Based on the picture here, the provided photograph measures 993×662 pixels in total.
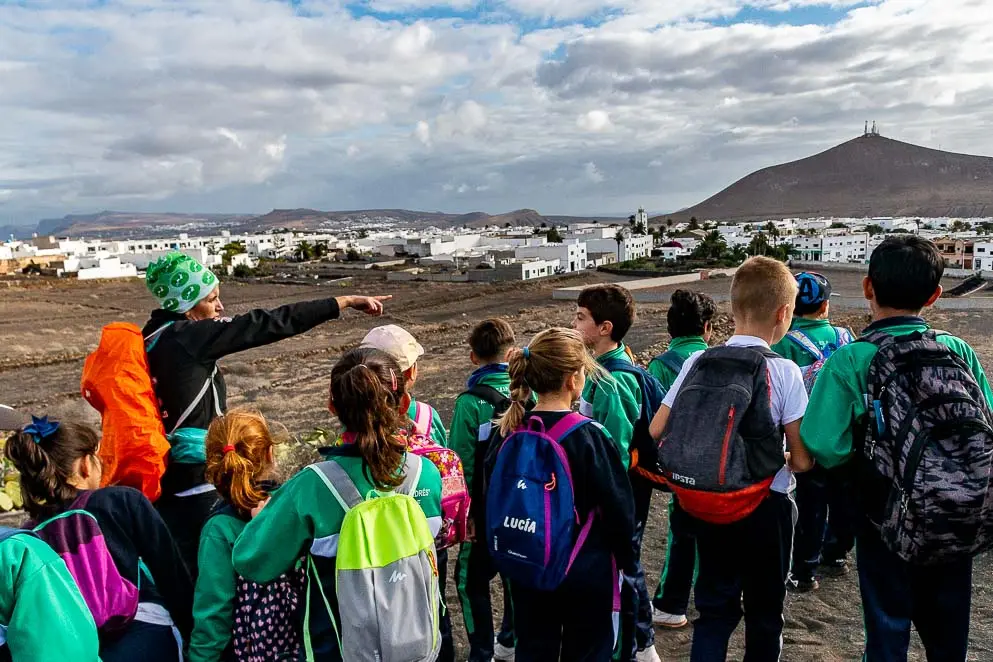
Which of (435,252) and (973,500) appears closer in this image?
(973,500)

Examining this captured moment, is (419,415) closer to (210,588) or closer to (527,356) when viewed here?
(527,356)

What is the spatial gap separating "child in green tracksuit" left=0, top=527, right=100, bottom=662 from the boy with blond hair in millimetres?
1882

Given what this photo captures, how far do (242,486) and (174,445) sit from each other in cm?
85

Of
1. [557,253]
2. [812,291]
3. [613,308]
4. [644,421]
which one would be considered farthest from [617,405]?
[557,253]

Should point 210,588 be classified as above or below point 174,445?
below

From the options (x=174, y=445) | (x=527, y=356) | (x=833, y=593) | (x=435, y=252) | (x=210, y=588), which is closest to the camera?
(x=210, y=588)

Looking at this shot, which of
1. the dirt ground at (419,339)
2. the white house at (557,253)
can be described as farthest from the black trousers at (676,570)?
the white house at (557,253)

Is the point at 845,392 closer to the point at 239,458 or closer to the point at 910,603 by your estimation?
the point at 910,603

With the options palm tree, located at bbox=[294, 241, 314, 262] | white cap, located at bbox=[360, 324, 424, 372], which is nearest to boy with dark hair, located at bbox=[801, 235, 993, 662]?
white cap, located at bbox=[360, 324, 424, 372]

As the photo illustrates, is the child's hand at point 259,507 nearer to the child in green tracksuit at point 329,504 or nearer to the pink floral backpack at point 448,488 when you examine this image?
the child in green tracksuit at point 329,504

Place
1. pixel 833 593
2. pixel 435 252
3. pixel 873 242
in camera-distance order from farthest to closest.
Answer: pixel 435 252 < pixel 873 242 < pixel 833 593

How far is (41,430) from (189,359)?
96 cm

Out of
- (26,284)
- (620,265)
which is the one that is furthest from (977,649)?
(620,265)

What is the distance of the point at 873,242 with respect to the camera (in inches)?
2670
